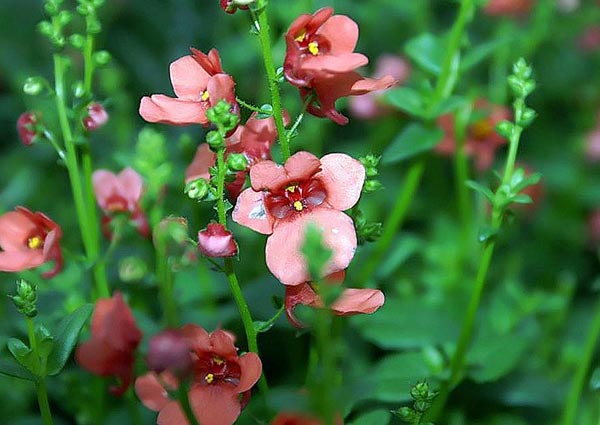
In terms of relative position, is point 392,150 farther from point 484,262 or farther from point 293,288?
point 293,288

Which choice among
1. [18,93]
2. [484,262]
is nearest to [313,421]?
[484,262]

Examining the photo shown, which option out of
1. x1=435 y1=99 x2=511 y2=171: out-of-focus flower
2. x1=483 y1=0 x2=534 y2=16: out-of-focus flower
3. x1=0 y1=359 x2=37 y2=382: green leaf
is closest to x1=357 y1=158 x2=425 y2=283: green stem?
x1=435 y1=99 x2=511 y2=171: out-of-focus flower

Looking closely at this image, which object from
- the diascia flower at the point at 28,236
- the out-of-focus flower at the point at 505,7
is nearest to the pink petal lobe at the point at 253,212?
the diascia flower at the point at 28,236

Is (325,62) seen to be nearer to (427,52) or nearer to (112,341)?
(112,341)

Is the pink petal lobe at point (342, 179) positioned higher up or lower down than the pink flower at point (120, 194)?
higher up

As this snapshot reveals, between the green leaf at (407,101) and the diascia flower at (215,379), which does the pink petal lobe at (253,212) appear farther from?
the green leaf at (407,101)

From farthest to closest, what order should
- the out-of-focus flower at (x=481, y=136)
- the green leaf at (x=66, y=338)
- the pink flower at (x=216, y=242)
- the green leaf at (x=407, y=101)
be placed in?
the out-of-focus flower at (x=481, y=136)
the green leaf at (x=407, y=101)
the green leaf at (x=66, y=338)
the pink flower at (x=216, y=242)

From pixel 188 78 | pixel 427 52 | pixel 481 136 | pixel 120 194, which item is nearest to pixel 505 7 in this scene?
pixel 481 136
